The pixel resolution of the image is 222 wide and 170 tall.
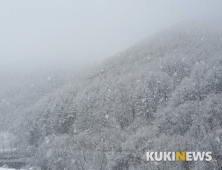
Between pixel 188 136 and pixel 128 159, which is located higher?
pixel 188 136

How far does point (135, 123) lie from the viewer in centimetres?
4956

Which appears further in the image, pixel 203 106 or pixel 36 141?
pixel 36 141

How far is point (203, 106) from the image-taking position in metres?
43.9

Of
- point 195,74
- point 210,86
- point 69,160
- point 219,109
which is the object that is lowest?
point 69,160

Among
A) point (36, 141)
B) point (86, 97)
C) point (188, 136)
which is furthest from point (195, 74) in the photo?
point (36, 141)

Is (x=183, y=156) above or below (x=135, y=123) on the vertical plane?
below

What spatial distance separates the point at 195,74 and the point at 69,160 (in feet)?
141

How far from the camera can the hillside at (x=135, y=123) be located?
112 feet

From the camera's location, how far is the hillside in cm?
3404

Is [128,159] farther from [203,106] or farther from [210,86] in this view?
[210,86]

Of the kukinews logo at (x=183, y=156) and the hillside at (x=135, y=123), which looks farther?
the hillside at (x=135, y=123)

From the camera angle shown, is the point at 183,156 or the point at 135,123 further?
the point at 135,123

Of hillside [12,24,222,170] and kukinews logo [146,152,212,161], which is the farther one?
hillside [12,24,222,170]

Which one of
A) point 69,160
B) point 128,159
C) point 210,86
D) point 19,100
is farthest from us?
point 19,100
